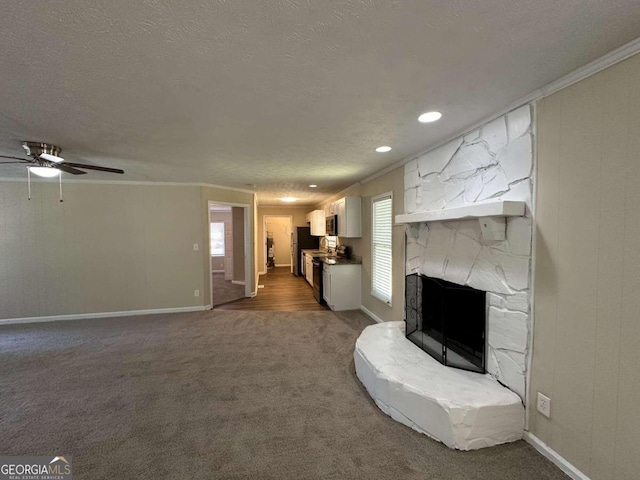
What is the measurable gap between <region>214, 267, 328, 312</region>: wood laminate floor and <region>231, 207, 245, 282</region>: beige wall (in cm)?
82

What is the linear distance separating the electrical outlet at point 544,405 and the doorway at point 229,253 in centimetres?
515

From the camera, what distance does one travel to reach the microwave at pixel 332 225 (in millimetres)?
5780

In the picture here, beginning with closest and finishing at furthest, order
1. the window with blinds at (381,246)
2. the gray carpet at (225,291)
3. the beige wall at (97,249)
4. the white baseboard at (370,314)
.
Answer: the window with blinds at (381,246)
the white baseboard at (370,314)
the beige wall at (97,249)
the gray carpet at (225,291)

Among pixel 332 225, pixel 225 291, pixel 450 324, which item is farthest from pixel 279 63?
pixel 225 291

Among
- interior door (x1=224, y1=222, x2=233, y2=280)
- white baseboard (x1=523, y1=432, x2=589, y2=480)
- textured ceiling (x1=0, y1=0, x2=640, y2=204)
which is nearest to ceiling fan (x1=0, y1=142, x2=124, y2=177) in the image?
textured ceiling (x1=0, y1=0, x2=640, y2=204)

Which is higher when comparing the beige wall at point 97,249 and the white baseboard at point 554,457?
the beige wall at point 97,249

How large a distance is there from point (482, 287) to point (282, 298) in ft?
15.2

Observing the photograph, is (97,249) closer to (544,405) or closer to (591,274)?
(544,405)

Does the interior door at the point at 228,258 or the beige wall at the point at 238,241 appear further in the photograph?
the interior door at the point at 228,258

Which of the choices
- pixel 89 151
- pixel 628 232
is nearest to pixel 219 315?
pixel 89 151

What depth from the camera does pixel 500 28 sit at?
1227 mm

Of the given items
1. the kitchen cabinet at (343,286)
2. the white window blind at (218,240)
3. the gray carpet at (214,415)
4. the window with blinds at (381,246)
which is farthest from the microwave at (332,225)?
the white window blind at (218,240)

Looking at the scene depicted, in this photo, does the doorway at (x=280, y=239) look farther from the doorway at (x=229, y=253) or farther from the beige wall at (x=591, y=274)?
the beige wall at (x=591, y=274)

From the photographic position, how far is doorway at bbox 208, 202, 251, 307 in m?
6.28
